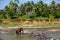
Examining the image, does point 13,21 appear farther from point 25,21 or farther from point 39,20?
point 39,20

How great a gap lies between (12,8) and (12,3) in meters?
2.88

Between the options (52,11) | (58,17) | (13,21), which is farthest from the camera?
(52,11)

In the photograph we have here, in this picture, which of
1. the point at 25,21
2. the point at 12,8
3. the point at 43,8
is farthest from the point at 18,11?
the point at 25,21

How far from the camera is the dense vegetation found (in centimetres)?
8433

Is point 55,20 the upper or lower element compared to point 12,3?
lower

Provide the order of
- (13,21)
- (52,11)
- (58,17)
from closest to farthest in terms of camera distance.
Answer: (13,21)
(58,17)
(52,11)

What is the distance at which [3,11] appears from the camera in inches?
3740

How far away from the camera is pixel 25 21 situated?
75688mm

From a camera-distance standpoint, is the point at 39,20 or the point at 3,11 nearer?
the point at 39,20

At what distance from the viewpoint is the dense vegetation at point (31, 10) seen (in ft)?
277

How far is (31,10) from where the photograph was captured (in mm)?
98000

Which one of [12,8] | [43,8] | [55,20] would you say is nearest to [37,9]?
[43,8]

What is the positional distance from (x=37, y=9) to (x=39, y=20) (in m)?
15.2

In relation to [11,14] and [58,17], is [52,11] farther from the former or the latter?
[11,14]
